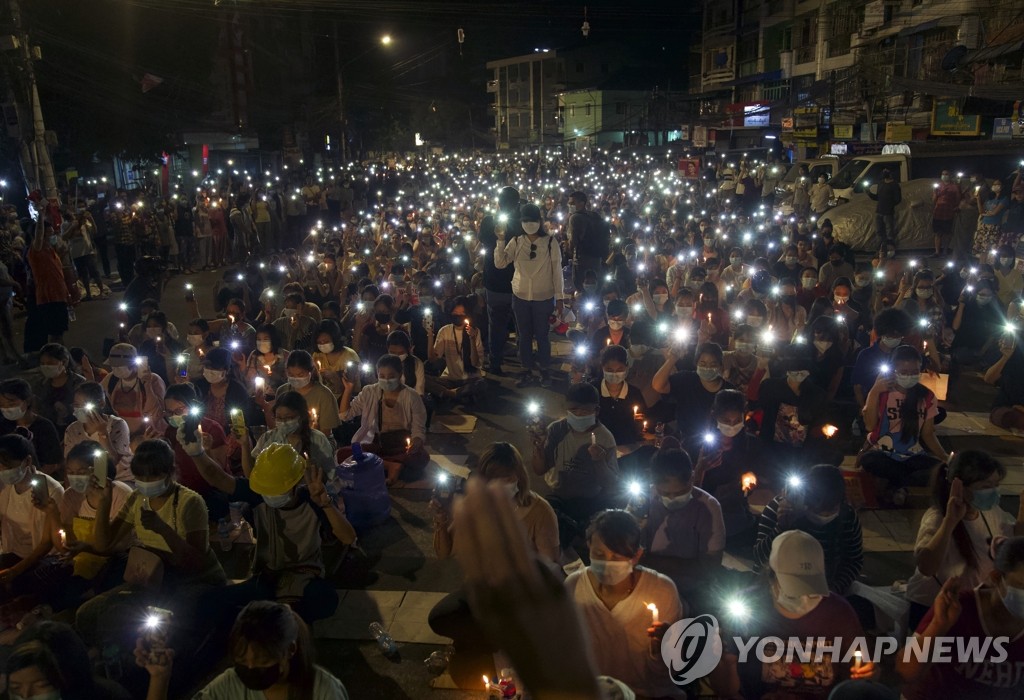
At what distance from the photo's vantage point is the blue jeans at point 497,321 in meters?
10.1

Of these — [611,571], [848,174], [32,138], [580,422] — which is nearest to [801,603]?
[611,571]

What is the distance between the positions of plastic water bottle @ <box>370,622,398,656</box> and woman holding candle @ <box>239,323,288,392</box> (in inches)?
139

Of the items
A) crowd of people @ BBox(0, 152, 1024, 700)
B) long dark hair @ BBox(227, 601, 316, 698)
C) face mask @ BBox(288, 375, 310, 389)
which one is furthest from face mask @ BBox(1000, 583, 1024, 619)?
face mask @ BBox(288, 375, 310, 389)

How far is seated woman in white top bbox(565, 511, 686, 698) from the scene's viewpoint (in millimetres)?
3619

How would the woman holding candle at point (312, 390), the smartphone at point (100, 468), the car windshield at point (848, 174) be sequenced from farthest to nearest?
the car windshield at point (848, 174) → the woman holding candle at point (312, 390) → the smartphone at point (100, 468)

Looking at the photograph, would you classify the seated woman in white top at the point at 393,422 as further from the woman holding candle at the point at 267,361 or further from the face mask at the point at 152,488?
the face mask at the point at 152,488

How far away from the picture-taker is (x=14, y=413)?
6191 millimetres

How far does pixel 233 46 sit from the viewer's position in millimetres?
32625

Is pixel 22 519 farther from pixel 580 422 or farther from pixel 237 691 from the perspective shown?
pixel 580 422

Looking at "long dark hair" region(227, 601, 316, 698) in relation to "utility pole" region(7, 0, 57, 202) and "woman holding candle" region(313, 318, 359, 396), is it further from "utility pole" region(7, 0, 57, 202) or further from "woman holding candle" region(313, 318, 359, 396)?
"utility pole" region(7, 0, 57, 202)

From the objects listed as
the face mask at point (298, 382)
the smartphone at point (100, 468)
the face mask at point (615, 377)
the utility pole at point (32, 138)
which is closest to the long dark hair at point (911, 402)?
the face mask at point (615, 377)

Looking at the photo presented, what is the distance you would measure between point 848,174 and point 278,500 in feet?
59.7

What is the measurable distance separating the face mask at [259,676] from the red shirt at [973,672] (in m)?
2.86

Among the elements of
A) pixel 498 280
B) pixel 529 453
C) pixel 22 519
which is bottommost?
pixel 529 453
